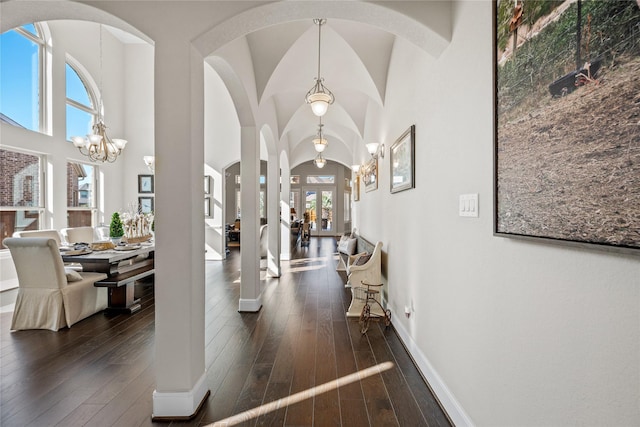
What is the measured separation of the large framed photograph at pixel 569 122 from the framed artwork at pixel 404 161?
1.32 meters

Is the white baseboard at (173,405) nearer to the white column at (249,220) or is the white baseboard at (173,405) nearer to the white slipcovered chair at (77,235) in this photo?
the white column at (249,220)

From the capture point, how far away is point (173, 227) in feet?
6.37

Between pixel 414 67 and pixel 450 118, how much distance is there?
103 cm

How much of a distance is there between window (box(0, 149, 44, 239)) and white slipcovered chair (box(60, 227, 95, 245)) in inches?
40.0

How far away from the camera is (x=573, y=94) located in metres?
0.98

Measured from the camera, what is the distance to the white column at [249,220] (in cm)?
387

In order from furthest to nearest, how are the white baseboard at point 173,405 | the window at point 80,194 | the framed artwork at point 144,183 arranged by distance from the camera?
the framed artwork at point 144,183 → the window at point 80,194 → the white baseboard at point 173,405

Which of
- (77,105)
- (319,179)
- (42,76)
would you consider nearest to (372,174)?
(42,76)

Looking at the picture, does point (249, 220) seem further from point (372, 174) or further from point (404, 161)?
point (372, 174)

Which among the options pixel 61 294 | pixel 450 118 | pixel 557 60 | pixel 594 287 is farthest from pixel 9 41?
pixel 594 287

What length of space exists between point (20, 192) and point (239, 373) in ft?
20.5

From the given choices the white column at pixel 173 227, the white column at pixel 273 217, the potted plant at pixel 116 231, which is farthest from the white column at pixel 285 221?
the white column at pixel 173 227

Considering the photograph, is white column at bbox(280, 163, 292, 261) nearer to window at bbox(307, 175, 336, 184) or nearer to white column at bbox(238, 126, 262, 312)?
white column at bbox(238, 126, 262, 312)

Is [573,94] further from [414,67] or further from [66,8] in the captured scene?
[66,8]
